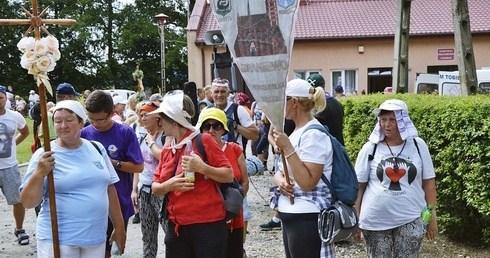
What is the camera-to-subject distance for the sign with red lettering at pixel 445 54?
26.9m

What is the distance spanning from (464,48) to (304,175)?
5.60m

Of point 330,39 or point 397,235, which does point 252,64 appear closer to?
point 397,235

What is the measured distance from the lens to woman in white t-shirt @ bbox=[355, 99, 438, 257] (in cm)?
475

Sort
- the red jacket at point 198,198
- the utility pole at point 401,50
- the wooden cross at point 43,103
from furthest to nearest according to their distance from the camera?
1. the utility pole at point 401,50
2. the red jacket at point 198,198
3. the wooden cross at point 43,103

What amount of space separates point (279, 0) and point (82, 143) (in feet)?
5.56

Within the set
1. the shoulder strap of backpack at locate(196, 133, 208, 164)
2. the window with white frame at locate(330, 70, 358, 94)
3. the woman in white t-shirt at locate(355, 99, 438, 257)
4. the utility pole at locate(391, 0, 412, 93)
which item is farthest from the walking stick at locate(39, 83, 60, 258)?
the window with white frame at locate(330, 70, 358, 94)

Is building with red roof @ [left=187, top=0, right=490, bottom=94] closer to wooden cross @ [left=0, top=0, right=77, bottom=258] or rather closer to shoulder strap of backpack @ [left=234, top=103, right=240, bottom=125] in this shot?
shoulder strap of backpack @ [left=234, top=103, right=240, bottom=125]

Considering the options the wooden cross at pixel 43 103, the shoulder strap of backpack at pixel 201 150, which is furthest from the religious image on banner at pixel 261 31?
the wooden cross at pixel 43 103

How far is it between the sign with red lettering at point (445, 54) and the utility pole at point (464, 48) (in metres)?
19.0

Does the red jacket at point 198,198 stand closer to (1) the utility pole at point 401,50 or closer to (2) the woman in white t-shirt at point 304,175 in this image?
(2) the woman in white t-shirt at point 304,175

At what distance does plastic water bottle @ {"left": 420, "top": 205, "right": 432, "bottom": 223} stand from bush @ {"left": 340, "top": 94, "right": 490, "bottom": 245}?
5.32ft

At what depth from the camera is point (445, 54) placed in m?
27.0

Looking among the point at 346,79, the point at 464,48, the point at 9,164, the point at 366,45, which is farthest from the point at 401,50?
the point at 346,79

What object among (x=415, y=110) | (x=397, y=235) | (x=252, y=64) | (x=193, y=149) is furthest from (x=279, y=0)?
(x=415, y=110)
